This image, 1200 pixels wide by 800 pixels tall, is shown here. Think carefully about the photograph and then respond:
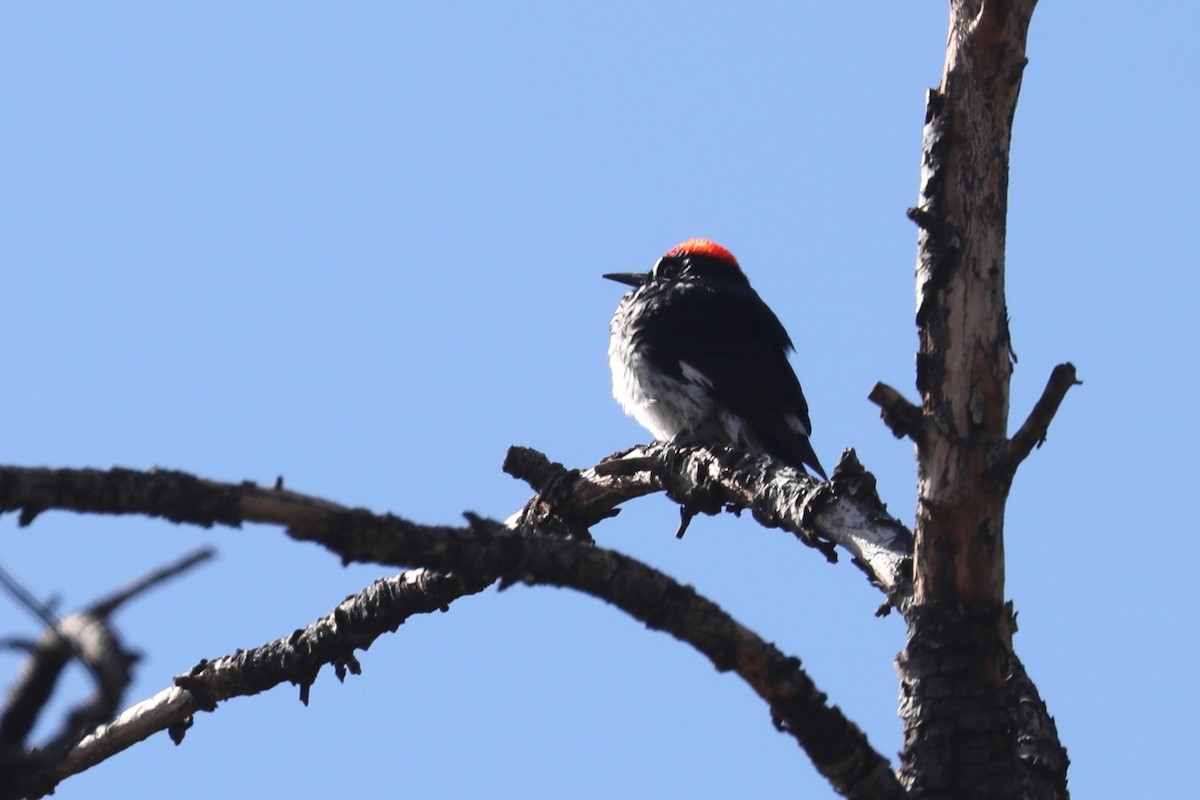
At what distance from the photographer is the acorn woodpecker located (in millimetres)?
6613

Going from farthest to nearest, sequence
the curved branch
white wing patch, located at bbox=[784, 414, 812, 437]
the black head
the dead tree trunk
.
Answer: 1. the black head
2. white wing patch, located at bbox=[784, 414, 812, 437]
3. the dead tree trunk
4. the curved branch

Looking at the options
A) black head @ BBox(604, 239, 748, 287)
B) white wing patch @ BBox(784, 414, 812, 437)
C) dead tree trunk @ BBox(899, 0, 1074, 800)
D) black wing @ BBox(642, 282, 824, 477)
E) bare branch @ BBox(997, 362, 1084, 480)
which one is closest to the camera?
bare branch @ BBox(997, 362, 1084, 480)

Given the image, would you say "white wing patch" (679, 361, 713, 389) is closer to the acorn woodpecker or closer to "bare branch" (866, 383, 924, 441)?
the acorn woodpecker

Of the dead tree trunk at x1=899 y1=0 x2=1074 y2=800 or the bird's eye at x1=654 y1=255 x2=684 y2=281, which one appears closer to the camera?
the dead tree trunk at x1=899 y1=0 x2=1074 y2=800

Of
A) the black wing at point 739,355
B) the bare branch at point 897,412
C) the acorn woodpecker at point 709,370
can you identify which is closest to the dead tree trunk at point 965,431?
the bare branch at point 897,412

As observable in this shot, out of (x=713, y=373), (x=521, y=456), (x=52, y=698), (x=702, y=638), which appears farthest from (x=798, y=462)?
(x=52, y=698)

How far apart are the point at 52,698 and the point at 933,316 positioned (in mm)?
2339

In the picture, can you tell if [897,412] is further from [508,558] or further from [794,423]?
[794,423]

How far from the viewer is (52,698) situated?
129 cm

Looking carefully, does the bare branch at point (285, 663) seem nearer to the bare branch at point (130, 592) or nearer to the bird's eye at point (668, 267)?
the bare branch at point (130, 592)

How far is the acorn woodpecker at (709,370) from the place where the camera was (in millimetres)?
6613

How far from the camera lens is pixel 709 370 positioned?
6.70 m

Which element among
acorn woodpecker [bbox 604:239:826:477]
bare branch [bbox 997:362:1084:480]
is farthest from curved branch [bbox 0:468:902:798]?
acorn woodpecker [bbox 604:239:826:477]

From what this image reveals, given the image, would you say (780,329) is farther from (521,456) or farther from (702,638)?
(702,638)
